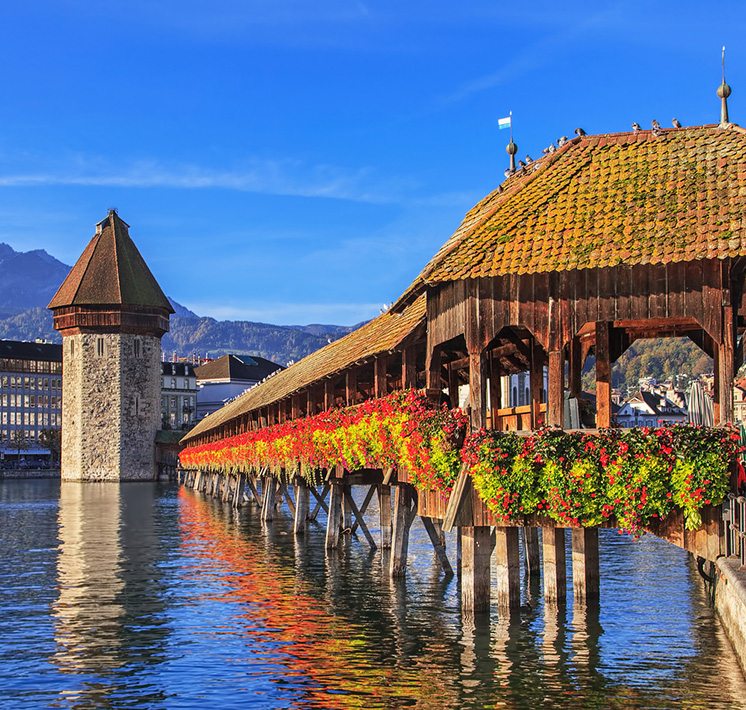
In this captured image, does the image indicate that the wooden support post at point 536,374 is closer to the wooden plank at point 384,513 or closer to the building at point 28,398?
the wooden plank at point 384,513

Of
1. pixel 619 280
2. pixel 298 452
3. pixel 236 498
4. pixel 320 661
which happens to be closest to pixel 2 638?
pixel 320 661

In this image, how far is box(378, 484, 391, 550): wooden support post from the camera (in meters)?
31.2

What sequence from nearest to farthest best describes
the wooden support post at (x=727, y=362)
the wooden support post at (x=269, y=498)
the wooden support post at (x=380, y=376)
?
the wooden support post at (x=727, y=362) → the wooden support post at (x=380, y=376) → the wooden support post at (x=269, y=498)

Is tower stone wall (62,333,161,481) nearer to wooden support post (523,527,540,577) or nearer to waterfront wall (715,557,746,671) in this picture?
wooden support post (523,527,540,577)

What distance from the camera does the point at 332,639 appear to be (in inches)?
746

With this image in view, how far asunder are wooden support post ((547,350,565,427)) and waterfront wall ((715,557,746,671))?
3.11 metres

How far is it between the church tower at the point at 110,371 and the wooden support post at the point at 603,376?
81.6m

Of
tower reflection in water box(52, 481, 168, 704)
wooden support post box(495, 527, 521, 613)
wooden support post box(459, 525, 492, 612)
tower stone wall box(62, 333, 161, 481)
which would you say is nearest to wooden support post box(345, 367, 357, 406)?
tower reflection in water box(52, 481, 168, 704)

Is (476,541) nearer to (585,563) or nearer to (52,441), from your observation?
(585,563)

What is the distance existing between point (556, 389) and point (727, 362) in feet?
7.82

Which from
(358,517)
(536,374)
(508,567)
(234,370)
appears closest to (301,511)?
(358,517)

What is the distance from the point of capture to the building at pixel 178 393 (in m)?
160

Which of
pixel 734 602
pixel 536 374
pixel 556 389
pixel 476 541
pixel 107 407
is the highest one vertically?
pixel 107 407

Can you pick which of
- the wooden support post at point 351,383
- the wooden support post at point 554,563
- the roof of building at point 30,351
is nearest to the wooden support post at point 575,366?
the wooden support post at point 554,563
